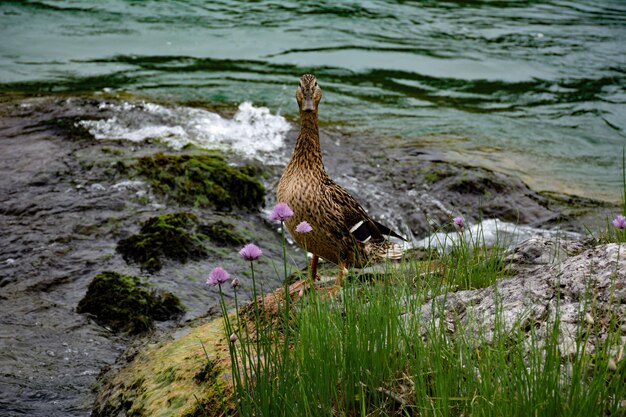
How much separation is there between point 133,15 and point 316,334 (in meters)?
15.2

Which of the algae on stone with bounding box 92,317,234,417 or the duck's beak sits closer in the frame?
the algae on stone with bounding box 92,317,234,417

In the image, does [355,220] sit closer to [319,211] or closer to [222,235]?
[319,211]

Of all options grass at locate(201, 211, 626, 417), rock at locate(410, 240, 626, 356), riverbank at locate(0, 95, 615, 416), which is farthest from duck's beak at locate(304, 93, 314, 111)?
grass at locate(201, 211, 626, 417)

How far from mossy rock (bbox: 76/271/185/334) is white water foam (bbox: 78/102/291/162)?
3313 mm

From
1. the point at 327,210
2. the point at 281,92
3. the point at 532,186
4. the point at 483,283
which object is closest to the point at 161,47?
the point at 281,92

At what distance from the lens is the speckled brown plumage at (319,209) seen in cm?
550

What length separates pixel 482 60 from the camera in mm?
15602

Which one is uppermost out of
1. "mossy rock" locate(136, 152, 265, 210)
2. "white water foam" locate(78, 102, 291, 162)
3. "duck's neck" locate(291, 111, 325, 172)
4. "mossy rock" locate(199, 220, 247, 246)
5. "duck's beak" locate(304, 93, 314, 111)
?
"duck's beak" locate(304, 93, 314, 111)

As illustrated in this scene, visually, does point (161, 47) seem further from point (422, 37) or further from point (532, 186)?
point (532, 186)

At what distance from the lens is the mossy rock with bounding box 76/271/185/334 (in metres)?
5.84

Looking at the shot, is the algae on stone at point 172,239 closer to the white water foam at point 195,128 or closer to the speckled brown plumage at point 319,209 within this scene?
the speckled brown plumage at point 319,209

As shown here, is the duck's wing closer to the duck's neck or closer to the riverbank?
the duck's neck

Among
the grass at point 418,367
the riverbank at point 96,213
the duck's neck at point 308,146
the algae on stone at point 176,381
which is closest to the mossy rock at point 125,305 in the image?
the riverbank at point 96,213

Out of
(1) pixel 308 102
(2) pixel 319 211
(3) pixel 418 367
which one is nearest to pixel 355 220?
(2) pixel 319 211
